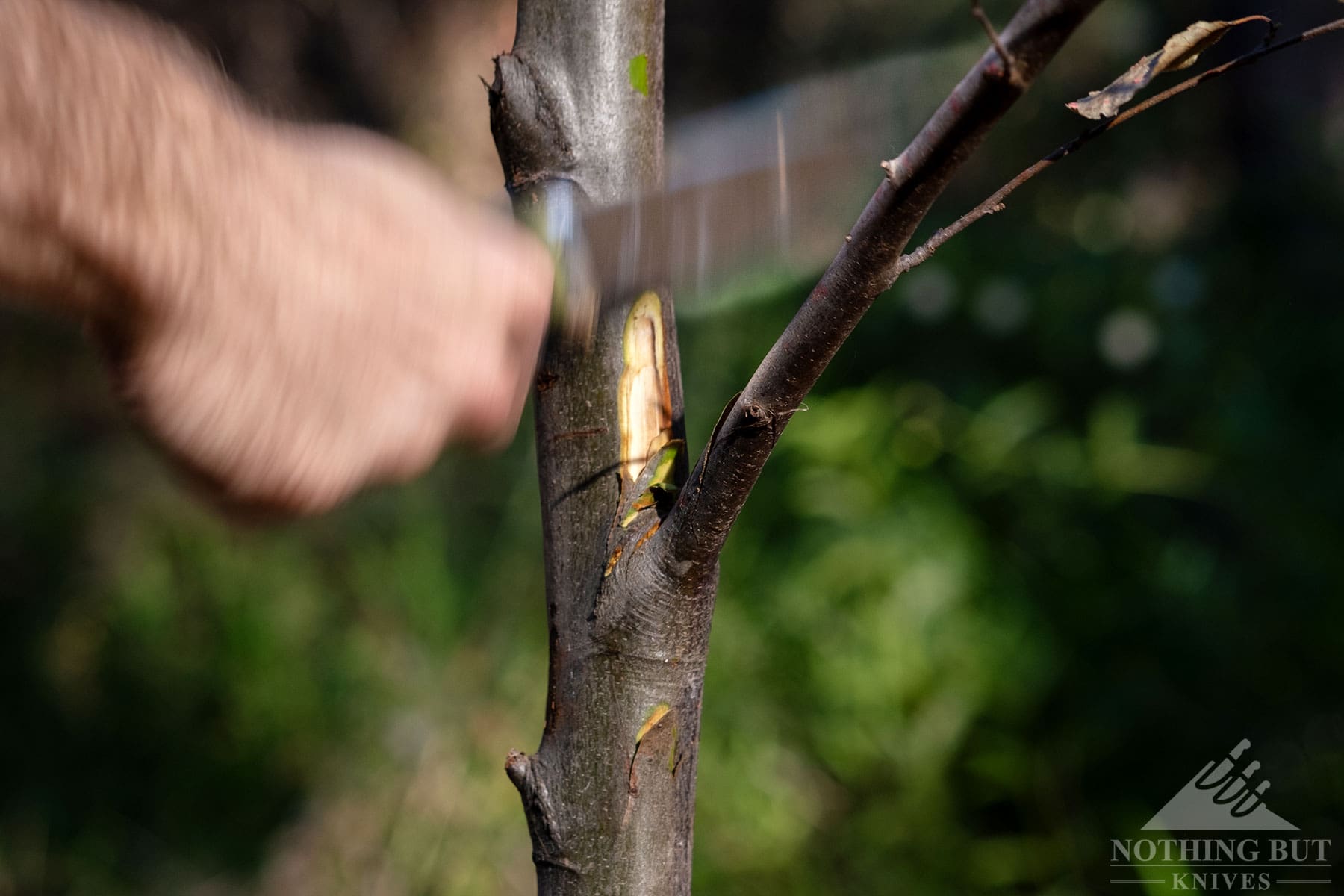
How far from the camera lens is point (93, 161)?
1.75 feet

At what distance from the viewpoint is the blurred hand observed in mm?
564

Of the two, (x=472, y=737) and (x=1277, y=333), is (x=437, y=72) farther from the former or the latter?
(x=1277, y=333)

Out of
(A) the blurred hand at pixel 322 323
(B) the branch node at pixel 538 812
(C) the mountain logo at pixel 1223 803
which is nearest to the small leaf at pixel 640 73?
(A) the blurred hand at pixel 322 323

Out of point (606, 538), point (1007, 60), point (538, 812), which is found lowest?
point (538, 812)

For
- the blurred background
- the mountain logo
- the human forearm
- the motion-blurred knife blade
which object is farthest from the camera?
the blurred background

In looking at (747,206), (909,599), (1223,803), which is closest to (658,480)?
(747,206)

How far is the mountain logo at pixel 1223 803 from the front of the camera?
1.54m

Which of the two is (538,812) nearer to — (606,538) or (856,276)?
(606,538)

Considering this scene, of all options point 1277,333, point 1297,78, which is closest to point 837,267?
point 1277,333

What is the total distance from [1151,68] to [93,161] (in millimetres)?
585

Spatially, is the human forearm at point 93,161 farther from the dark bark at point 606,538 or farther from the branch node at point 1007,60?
the branch node at point 1007,60

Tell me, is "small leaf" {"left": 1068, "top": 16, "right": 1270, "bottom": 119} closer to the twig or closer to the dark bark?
the twig

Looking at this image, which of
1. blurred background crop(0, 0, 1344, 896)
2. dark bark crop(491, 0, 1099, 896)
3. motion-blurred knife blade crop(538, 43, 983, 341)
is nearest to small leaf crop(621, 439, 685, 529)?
dark bark crop(491, 0, 1099, 896)

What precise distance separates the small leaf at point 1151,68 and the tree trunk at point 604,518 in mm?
319
